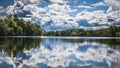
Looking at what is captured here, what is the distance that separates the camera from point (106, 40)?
289 inches

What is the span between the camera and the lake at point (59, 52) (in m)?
6.03

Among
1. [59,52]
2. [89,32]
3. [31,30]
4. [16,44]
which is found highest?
[31,30]

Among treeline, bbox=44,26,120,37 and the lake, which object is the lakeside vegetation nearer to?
treeline, bbox=44,26,120,37

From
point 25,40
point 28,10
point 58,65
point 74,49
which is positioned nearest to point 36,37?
point 25,40

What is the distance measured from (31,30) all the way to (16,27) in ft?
1.68

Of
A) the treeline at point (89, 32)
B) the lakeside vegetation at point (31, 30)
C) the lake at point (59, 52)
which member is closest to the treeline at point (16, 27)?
the lakeside vegetation at point (31, 30)

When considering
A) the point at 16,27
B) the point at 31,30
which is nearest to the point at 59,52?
the point at 31,30

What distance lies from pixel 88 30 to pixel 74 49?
104 cm

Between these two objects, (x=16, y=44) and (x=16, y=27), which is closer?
(x=16, y=44)

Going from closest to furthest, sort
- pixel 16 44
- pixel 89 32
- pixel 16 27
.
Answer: pixel 16 44, pixel 89 32, pixel 16 27

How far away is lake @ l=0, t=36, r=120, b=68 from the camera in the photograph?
19.8 ft

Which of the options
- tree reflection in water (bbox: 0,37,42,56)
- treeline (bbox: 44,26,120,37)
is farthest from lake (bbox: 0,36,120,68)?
treeline (bbox: 44,26,120,37)

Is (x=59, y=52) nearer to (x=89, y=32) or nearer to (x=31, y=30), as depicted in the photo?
(x=89, y=32)

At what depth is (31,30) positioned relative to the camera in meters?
7.91
